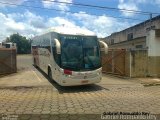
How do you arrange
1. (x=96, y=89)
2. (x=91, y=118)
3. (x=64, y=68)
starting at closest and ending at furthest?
(x=91, y=118), (x=64, y=68), (x=96, y=89)

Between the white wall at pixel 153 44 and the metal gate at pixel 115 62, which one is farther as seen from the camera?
the metal gate at pixel 115 62

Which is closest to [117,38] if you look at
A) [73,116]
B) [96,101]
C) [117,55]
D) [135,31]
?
[135,31]

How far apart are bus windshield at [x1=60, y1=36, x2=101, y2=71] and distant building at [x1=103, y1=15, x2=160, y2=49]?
24.5 ft

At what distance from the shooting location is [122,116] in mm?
8125

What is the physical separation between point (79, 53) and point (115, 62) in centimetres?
763

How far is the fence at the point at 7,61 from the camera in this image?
1973cm

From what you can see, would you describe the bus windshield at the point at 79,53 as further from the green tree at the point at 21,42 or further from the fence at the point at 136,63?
the green tree at the point at 21,42

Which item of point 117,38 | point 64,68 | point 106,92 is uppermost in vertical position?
point 117,38

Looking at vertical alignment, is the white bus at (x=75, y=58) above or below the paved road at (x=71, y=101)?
above

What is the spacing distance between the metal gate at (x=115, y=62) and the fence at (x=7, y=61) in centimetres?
789

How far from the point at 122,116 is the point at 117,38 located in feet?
104

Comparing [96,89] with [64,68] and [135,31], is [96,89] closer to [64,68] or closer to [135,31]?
[64,68]

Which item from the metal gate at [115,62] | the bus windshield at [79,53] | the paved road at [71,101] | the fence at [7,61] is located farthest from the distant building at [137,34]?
the fence at [7,61]

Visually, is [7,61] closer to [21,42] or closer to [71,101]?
[71,101]
